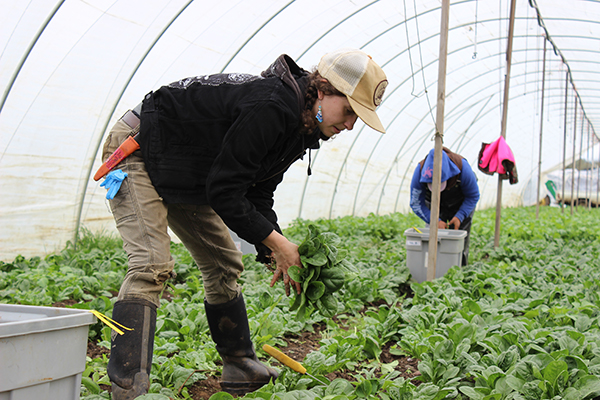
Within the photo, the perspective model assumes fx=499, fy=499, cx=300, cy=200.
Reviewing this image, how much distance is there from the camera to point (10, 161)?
5.34 m

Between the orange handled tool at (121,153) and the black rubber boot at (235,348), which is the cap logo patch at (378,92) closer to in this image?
the orange handled tool at (121,153)

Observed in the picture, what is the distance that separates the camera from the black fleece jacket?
1.98 meters

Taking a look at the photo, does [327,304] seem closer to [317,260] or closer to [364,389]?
[317,260]

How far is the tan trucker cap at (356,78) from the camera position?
206 cm

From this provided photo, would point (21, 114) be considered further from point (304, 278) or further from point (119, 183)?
point (304, 278)

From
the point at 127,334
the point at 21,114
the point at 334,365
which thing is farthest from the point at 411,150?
the point at 127,334

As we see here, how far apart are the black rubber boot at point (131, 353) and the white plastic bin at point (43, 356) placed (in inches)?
12.2

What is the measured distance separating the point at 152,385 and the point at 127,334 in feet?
1.93

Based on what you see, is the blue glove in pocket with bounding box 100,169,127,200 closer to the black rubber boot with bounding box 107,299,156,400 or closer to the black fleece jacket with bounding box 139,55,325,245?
the black fleece jacket with bounding box 139,55,325,245

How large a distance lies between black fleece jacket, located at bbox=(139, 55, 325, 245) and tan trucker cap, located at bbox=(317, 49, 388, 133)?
0.15 m

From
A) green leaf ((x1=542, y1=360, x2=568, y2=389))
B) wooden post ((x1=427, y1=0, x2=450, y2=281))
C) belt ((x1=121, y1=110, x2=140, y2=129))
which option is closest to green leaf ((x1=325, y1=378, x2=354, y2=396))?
green leaf ((x1=542, y1=360, x2=568, y2=389))

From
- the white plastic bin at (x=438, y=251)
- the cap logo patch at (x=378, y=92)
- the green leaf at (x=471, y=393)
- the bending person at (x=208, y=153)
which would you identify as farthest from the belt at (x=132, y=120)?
the white plastic bin at (x=438, y=251)

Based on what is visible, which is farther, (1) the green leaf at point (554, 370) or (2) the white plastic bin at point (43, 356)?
(1) the green leaf at point (554, 370)

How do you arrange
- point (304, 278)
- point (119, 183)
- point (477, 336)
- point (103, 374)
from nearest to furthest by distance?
point (119, 183) → point (304, 278) → point (103, 374) → point (477, 336)
